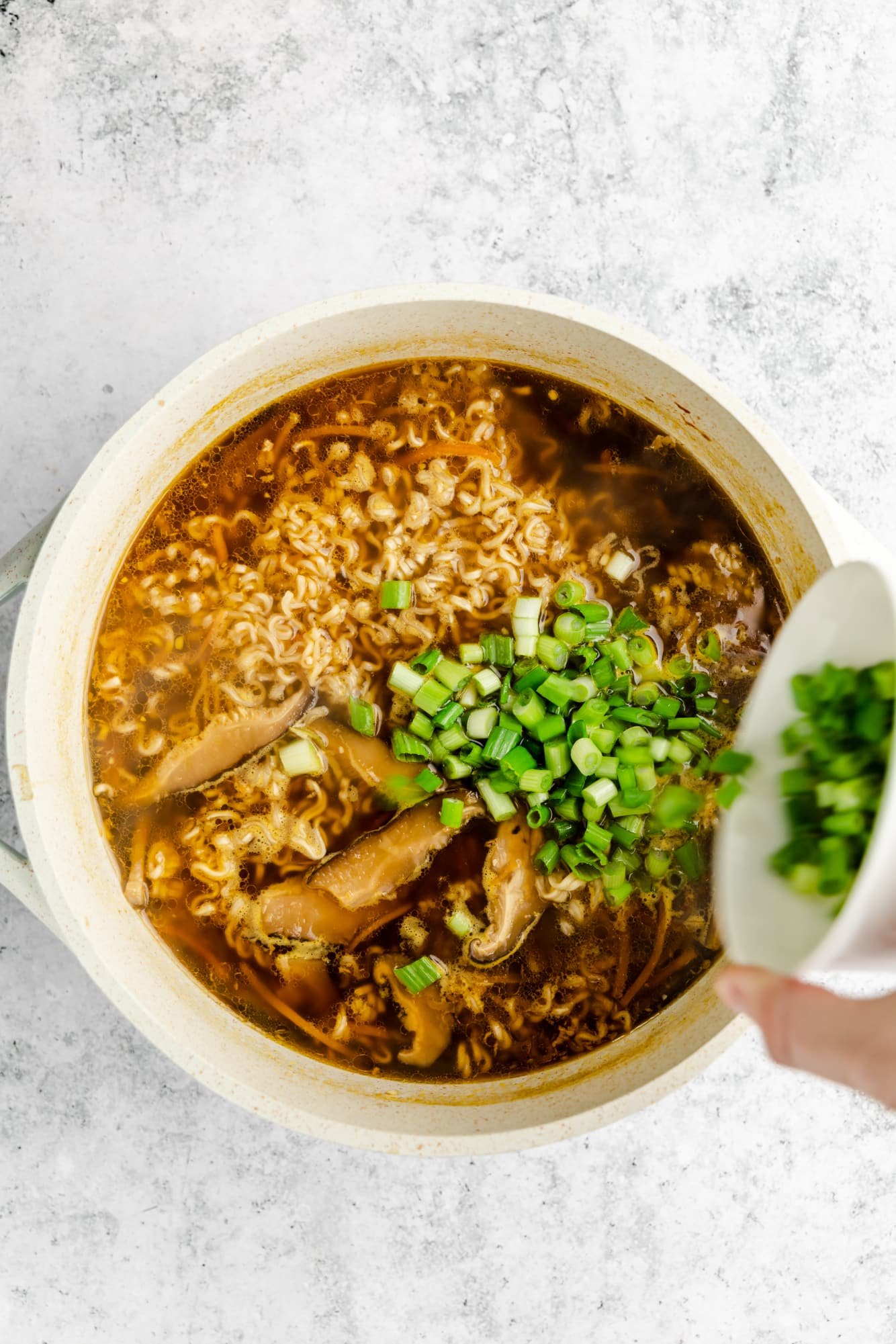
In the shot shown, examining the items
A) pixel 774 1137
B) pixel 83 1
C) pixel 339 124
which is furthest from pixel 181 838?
pixel 83 1

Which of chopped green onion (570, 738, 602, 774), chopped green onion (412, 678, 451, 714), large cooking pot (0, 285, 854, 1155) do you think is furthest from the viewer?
chopped green onion (412, 678, 451, 714)

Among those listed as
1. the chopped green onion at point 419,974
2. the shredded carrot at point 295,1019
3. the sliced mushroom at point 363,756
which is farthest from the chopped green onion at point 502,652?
the shredded carrot at point 295,1019

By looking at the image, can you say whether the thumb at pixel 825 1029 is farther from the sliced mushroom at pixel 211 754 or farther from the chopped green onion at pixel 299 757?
the sliced mushroom at pixel 211 754

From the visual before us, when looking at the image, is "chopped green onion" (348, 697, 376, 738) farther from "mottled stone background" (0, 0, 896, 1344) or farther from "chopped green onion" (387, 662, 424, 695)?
"mottled stone background" (0, 0, 896, 1344)

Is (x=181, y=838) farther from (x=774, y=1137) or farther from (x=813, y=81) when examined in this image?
(x=813, y=81)

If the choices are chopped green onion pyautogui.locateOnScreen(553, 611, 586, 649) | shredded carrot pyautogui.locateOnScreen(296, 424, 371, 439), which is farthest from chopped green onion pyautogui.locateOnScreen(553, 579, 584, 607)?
shredded carrot pyautogui.locateOnScreen(296, 424, 371, 439)

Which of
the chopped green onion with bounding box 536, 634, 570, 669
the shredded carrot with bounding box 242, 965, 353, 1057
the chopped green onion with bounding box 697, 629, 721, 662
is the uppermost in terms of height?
the chopped green onion with bounding box 697, 629, 721, 662
